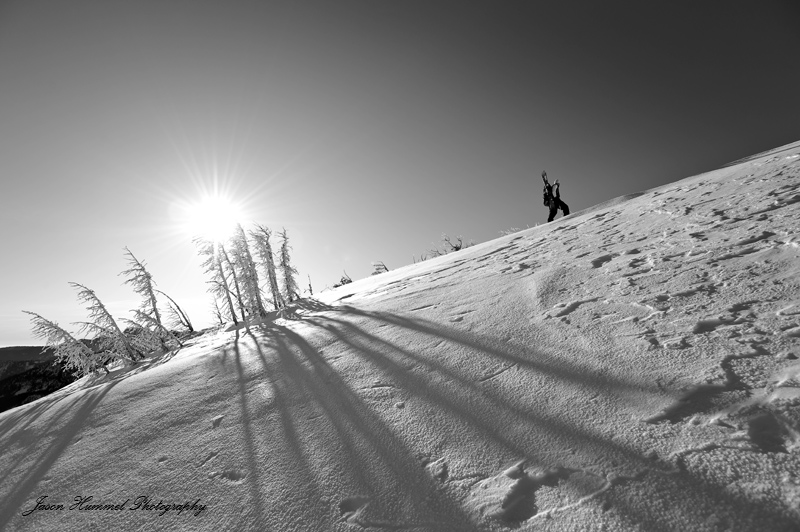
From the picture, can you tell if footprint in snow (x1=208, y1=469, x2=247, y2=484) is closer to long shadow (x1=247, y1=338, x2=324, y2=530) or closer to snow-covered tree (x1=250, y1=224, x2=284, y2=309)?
long shadow (x1=247, y1=338, x2=324, y2=530)

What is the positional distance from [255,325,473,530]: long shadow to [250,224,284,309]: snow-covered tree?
18.2 meters

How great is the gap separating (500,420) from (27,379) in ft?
103

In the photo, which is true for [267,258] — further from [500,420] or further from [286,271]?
[500,420]

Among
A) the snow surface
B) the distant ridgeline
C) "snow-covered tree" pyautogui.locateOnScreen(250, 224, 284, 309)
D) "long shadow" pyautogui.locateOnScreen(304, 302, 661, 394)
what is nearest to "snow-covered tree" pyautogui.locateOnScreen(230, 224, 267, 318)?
"snow-covered tree" pyautogui.locateOnScreen(250, 224, 284, 309)

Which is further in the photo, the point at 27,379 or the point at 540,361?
the point at 27,379

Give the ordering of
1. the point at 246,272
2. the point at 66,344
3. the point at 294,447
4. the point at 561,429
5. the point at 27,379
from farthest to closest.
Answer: the point at 27,379 < the point at 246,272 < the point at 66,344 < the point at 294,447 < the point at 561,429

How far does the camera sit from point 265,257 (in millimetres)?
20344

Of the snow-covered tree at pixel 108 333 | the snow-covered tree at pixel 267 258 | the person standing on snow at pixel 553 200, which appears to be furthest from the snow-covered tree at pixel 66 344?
the person standing on snow at pixel 553 200

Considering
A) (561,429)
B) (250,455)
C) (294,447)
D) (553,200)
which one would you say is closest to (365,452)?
(294,447)

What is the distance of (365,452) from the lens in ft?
6.60

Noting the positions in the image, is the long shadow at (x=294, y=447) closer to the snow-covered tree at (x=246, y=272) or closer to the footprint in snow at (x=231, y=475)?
the footprint in snow at (x=231, y=475)

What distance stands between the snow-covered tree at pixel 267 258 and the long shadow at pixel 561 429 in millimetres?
17911

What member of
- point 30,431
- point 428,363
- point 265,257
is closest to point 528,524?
point 428,363

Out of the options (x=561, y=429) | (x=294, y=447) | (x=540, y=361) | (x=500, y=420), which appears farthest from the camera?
(x=540, y=361)
